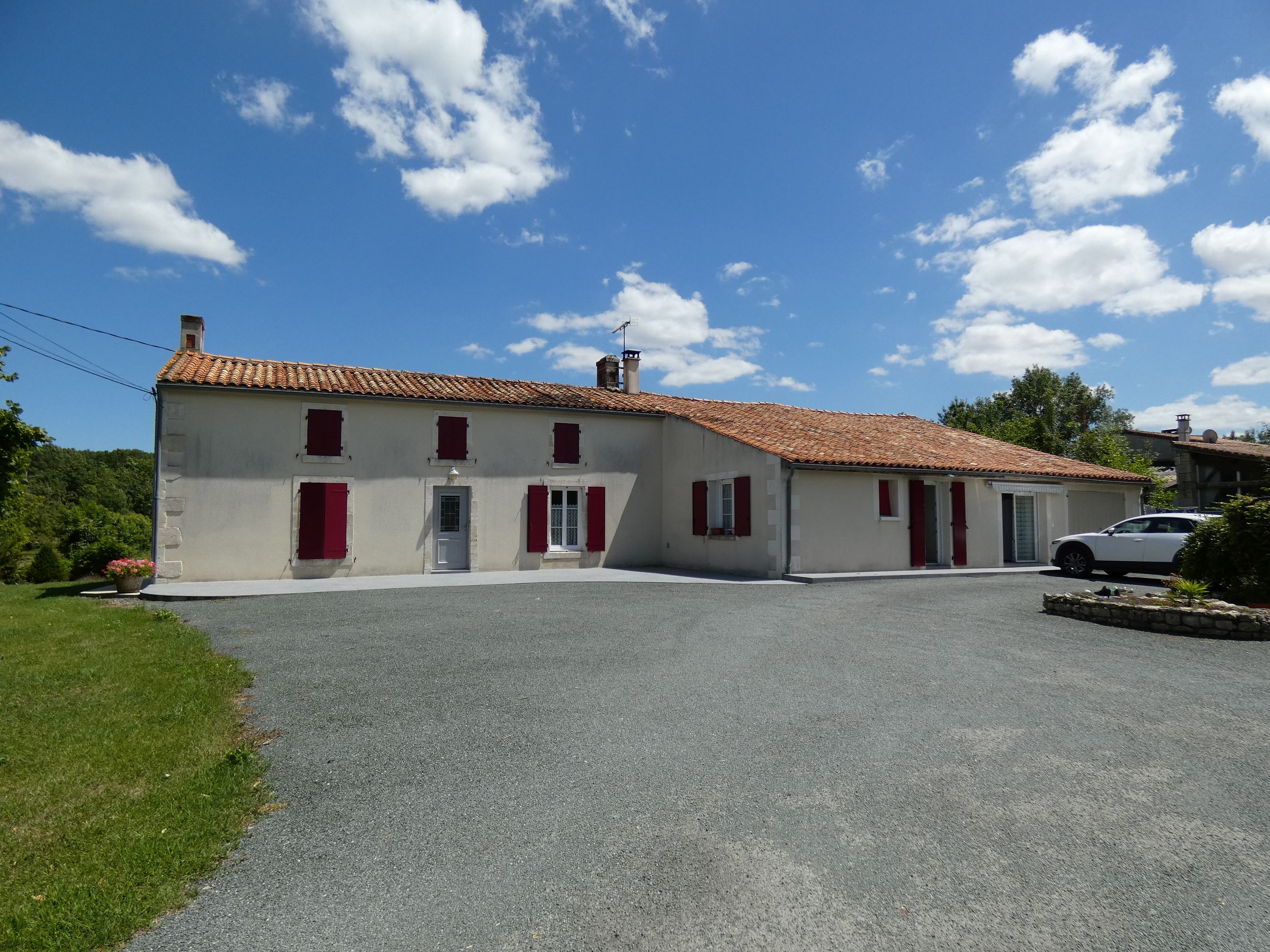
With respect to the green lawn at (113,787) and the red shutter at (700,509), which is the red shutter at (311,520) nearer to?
the green lawn at (113,787)

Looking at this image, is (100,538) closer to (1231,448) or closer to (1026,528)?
(1026,528)

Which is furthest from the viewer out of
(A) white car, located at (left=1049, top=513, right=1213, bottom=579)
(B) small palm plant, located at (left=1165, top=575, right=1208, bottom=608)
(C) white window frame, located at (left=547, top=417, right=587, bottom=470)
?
(C) white window frame, located at (left=547, top=417, right=587, bottom=470)

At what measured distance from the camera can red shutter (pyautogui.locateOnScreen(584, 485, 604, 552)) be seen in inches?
687

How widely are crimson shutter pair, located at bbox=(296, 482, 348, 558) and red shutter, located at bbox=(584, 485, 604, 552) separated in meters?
5.51

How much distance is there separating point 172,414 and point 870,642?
13.3 meters

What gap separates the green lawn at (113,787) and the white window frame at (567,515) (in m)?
10.3

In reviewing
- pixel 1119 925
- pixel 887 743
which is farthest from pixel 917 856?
pixel 887 743

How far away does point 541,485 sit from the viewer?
55.6 feet

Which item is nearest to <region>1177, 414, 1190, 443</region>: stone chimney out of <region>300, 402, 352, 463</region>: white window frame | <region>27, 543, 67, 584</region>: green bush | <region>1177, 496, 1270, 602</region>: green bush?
<region>1177, 496, 1270, 602</region>: green bush

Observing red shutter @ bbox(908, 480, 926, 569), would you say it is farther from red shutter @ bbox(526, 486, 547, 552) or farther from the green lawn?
the green lawn

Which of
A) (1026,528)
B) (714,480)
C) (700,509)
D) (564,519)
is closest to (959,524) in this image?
(1026,528)

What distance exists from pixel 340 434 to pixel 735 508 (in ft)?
28.0

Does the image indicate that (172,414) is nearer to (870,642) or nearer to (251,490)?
(251,490)

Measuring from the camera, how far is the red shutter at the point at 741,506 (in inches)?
603
